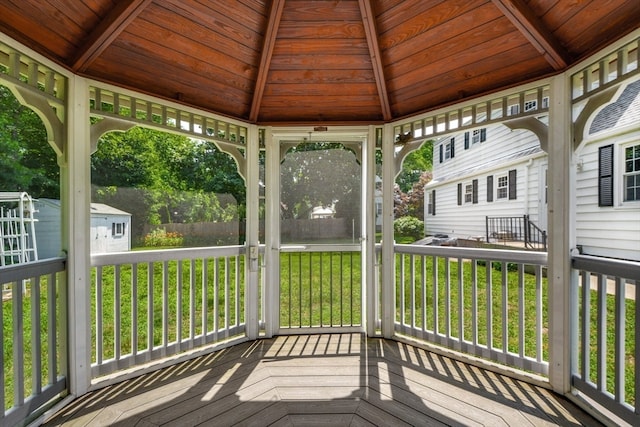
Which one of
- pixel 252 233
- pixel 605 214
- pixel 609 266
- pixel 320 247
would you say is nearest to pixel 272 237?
pixel 252 233

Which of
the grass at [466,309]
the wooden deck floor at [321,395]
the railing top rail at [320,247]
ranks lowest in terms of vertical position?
the wooden deck floor at [321,395]

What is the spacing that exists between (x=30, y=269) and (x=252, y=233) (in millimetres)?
1658

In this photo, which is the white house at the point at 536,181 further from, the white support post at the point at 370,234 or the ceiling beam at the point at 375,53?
the ceiling beam at the point at 375,53

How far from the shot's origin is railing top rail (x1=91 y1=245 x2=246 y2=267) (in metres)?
2.29

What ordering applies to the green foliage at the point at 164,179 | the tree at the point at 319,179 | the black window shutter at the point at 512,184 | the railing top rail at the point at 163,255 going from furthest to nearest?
the tree at the point at 319,179 < the black window shutter at the point at 512,184 < the green foliage at the point at 164,179 < the railing top rail at the point at 163,255

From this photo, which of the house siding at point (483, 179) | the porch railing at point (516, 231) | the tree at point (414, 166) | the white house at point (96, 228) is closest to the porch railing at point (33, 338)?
the white house at point (96, 228)

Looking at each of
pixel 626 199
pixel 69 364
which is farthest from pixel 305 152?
pixel 626 199

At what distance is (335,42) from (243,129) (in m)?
1.23

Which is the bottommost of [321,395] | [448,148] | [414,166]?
[321,395]

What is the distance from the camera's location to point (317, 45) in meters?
2.39

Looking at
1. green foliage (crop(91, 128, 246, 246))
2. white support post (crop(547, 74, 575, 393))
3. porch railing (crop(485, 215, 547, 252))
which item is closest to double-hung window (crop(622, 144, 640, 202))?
porch railing (crop(485, 215, 547, 252))

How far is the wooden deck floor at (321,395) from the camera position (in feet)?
6.17

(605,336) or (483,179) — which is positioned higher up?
(483,179)

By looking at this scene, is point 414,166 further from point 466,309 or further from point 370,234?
point 466,309
